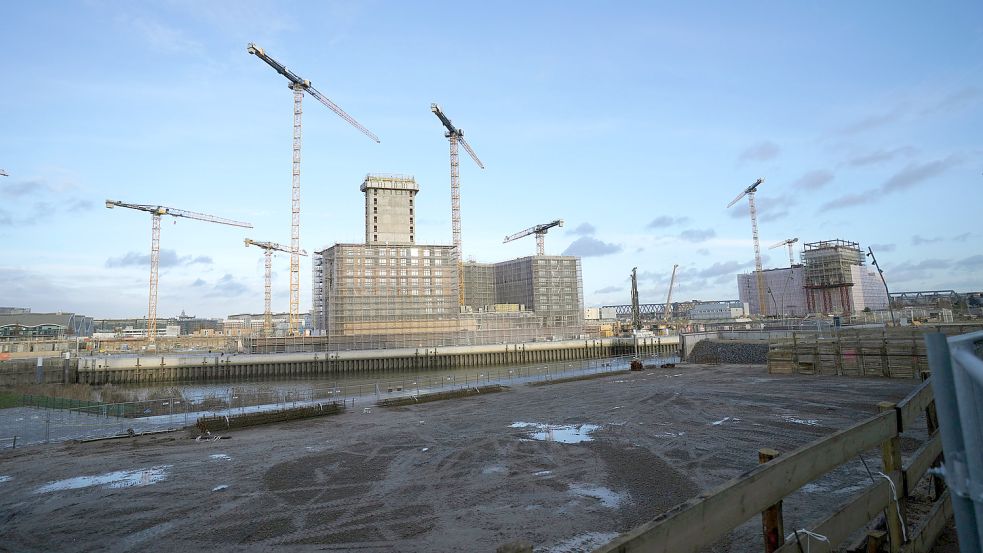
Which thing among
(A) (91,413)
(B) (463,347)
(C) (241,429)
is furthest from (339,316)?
(C) (241,429)

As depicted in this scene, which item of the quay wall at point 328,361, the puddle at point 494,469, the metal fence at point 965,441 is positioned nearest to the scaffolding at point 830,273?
the quay wall at point 328,361

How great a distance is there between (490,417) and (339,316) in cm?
8362

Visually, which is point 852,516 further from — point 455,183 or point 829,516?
point 455,183

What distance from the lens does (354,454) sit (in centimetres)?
1280

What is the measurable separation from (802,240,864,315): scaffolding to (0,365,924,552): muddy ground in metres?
123

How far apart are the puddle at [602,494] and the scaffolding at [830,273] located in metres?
133

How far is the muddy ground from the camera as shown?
7680 millimetres

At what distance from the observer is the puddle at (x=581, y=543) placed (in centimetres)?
686

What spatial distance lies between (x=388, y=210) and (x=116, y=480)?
11956 centimetres

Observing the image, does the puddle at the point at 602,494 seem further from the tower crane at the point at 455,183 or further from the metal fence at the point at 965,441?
the tower crane at the point at 455,183

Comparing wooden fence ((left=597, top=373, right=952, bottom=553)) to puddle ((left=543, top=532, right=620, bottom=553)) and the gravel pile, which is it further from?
the gravel pile

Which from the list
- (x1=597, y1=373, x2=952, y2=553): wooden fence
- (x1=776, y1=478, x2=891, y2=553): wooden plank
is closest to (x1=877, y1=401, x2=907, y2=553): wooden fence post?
(x1=597, y1=373, x2=952, y2=553): wooden fence

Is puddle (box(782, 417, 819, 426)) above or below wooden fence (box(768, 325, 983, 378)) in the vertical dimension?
below

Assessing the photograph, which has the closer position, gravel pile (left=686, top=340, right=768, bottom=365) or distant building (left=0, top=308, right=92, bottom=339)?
gravel pile (left=686, top=340, right=768, bottom=365)
